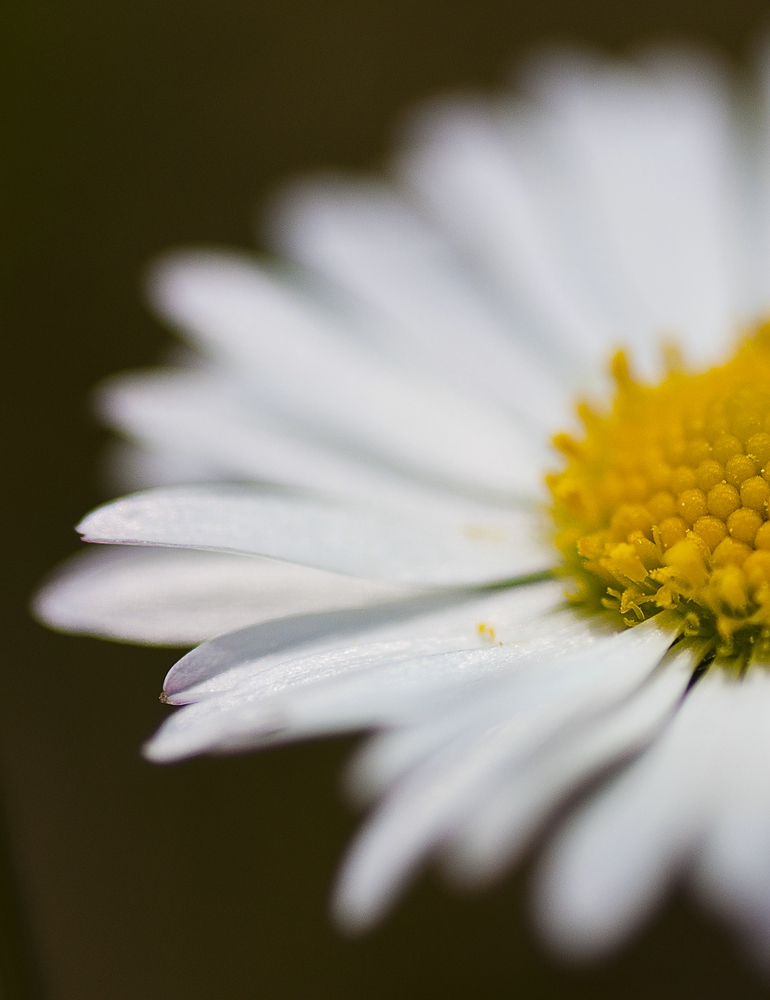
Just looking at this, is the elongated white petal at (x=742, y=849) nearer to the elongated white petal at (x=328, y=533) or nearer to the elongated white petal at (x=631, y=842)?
the elongated white petal at (x=631, y=842)

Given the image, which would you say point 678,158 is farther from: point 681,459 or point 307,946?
point 307,946

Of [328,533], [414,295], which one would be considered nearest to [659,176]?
[414,295]

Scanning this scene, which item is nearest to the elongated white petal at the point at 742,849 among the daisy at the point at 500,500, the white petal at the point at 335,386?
the daisy at the point at 500,500

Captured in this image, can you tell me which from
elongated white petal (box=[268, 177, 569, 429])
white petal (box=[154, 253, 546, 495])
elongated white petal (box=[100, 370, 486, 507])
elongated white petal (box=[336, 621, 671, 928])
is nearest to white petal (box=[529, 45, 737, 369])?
elongated white petal (box=[268, 177, 569, 429])

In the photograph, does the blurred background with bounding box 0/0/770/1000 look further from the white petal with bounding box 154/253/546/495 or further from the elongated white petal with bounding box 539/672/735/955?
the white petal with bounding box 154/253/546/495

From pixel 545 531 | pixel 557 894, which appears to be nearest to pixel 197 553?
pixel 545 531

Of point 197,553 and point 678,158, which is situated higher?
point 678,158

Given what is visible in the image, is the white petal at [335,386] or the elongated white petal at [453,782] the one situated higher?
the white petal at [335,386]
